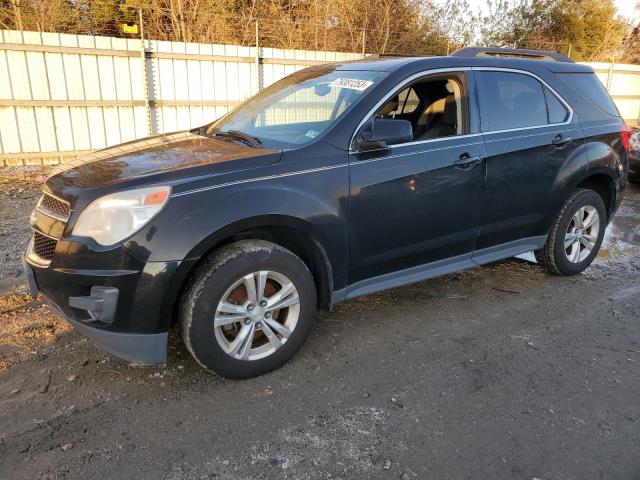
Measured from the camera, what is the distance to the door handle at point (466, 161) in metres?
3.61

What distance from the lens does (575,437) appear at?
258 centimetres

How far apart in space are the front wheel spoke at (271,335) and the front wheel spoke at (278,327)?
0.06 ft

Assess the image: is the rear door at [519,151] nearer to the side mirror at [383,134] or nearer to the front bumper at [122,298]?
the side mirror at [383,134]

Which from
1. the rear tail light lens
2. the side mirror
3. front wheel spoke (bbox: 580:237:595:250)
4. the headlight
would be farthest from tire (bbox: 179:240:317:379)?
the rear tail light lens

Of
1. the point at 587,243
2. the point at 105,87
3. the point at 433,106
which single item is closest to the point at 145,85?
the point at 105,87

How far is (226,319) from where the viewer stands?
2.84m

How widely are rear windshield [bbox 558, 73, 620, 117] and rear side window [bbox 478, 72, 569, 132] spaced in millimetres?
308

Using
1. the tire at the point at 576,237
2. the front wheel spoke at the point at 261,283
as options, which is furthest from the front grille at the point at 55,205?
the tire at the point at 576,237

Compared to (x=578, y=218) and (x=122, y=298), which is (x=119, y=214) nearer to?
(x=122, y=298)

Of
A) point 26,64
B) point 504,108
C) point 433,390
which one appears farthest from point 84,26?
point 433,390

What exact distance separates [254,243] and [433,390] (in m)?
1.33

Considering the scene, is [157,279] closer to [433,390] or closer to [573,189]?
[433,390]

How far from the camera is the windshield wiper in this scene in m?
3.36

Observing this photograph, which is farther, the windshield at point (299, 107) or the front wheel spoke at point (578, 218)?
the front wheel spoke at point (578, 218)
